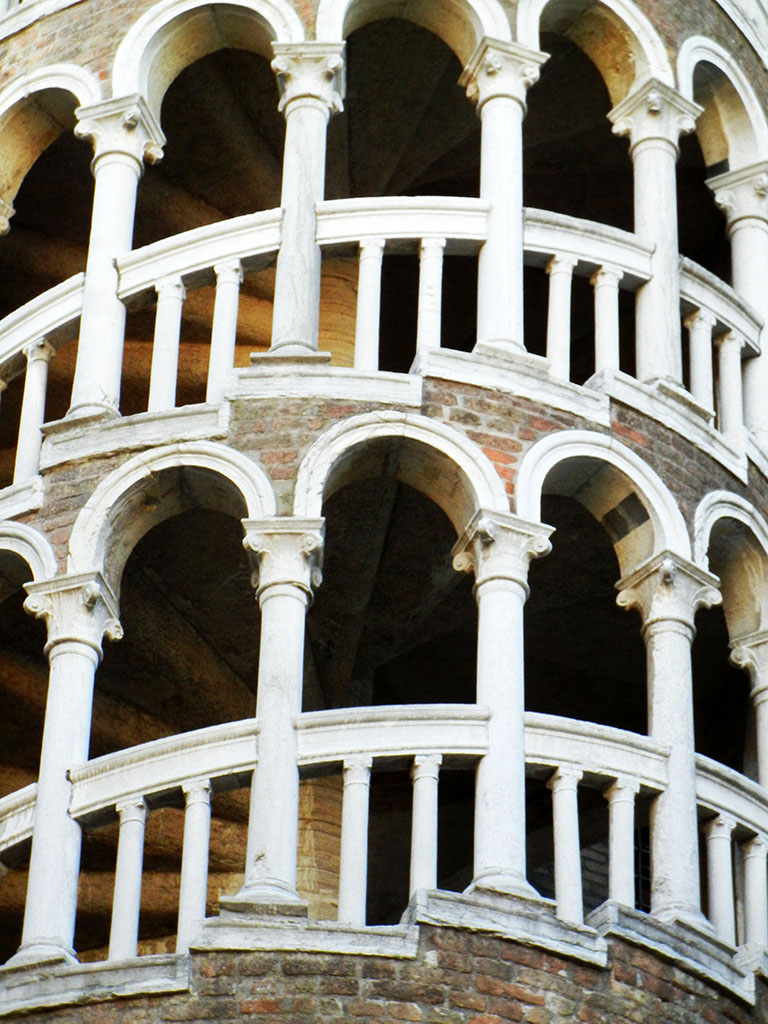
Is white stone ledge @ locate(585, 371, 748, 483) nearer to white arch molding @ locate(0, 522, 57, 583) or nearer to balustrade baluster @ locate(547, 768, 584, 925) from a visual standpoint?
balustrade baluster @ locate(547, 768, 584, 925)

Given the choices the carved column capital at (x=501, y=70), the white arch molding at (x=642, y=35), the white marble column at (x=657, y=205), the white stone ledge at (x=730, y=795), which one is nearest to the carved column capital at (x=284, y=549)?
the white stone ledge at (x=730, y=795)

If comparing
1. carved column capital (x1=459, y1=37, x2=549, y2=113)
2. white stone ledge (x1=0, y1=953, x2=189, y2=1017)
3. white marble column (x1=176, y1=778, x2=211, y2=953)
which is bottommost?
white stone ledge (x1=0, y1=953, x2=189, y2=1017)

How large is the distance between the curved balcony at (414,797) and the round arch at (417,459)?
1.43 metres

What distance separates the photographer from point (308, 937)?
49.4 ft

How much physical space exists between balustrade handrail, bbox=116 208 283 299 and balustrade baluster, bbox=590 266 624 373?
1.98 meters

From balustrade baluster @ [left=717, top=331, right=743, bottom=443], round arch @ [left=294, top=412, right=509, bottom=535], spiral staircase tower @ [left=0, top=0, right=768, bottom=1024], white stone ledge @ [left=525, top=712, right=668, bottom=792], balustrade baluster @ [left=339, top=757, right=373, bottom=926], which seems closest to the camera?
balustrade baluster @ [left=339, top=757, right=373, bottom=926]

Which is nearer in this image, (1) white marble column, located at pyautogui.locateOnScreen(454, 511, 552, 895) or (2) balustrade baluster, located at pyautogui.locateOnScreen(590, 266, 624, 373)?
(1) white marble column, located at pyautogui.locateOnScreen(454, 511, 552, 895)

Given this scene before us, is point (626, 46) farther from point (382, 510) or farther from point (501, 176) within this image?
point (382, 510)

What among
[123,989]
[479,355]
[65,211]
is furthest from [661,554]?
[65,211]

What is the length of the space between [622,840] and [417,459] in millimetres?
2607

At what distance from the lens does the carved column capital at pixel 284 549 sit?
16344mm

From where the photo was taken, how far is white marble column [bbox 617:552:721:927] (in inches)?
632

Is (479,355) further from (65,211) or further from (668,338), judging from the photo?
(65,211)

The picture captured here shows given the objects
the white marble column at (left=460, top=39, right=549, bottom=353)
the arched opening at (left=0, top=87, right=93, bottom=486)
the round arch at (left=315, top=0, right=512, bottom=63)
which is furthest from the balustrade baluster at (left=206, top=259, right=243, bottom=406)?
the arched opening at (left=0, top=87, right=93, bottom=486)
